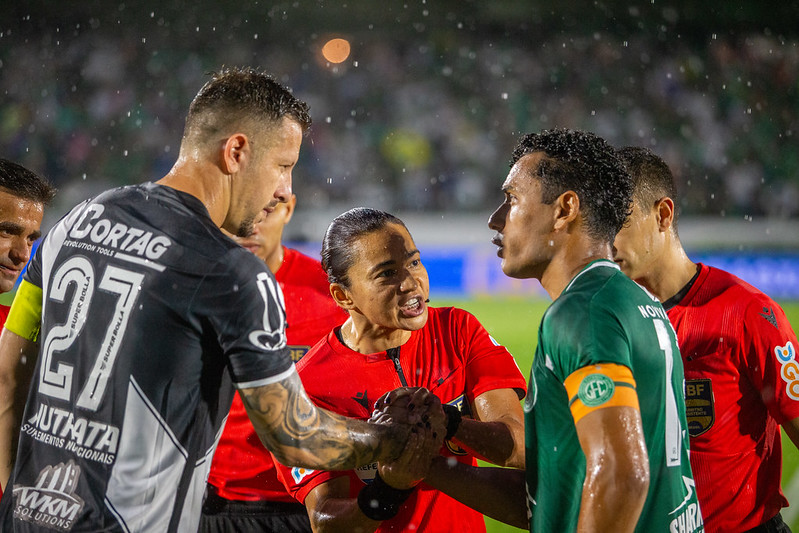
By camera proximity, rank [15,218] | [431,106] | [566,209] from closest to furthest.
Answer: [566,209] → [15,218] → [431,106]

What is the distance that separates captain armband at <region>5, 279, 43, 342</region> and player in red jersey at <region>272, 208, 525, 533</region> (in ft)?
3.44

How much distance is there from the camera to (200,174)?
111 inches

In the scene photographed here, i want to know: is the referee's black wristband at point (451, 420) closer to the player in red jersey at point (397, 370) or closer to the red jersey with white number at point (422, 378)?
the player in red jersey at point (397, 370)

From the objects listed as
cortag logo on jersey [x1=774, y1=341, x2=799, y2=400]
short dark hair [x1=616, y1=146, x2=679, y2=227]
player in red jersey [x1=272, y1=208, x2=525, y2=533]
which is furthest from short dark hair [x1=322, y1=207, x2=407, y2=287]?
cortag logo on jersey [x1=774, y1=341, x2=799, y2=400]

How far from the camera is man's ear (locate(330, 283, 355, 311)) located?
3.61 m

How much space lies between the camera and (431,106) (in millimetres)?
19703

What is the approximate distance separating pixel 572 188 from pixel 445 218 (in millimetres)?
13864

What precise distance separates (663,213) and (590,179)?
1.08m

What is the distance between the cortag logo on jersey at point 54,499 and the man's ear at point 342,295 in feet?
4.69

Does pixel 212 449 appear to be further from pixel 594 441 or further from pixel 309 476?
pixel 594 441

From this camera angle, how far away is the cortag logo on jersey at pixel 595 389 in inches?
88.0

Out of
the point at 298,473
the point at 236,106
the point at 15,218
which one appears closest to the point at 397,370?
the point at 298,473

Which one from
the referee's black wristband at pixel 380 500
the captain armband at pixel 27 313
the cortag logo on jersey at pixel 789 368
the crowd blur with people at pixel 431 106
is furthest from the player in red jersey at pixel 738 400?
the crowd blur with people at pixel 431 106

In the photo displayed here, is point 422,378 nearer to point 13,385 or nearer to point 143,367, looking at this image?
point 143,367
